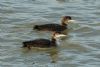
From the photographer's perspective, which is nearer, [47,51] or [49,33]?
[47,51]

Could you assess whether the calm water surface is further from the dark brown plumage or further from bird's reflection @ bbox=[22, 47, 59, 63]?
the dark brown plumage

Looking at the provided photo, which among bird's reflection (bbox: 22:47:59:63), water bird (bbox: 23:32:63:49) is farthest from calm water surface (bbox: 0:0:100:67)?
water bird (bbox: 23:32:63:49)

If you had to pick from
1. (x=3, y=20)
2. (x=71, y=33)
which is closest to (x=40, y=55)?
(x=71, y=33)

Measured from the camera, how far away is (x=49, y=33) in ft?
62.3

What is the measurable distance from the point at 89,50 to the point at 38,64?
2.17m

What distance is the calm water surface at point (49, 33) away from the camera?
51.2ft

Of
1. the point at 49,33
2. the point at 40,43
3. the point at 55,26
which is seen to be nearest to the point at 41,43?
the point at 40,43

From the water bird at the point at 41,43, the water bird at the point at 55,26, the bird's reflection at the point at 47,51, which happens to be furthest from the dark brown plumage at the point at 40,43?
the water bird at the point at 55,26

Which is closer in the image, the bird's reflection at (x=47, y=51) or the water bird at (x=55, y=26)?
the bird's reflection at (x=47, y=51)

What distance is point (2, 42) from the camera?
56.9ft

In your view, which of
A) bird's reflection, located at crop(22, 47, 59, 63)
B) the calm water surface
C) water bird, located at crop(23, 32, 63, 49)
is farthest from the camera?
water bird, located at crop(23, 32, 63, 49)

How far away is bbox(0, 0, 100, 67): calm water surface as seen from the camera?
615 inches

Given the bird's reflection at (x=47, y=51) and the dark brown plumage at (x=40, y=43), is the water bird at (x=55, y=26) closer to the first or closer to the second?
the dark brown plumage at (x=40, y=43)

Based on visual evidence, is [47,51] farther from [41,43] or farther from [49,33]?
[49,33]
